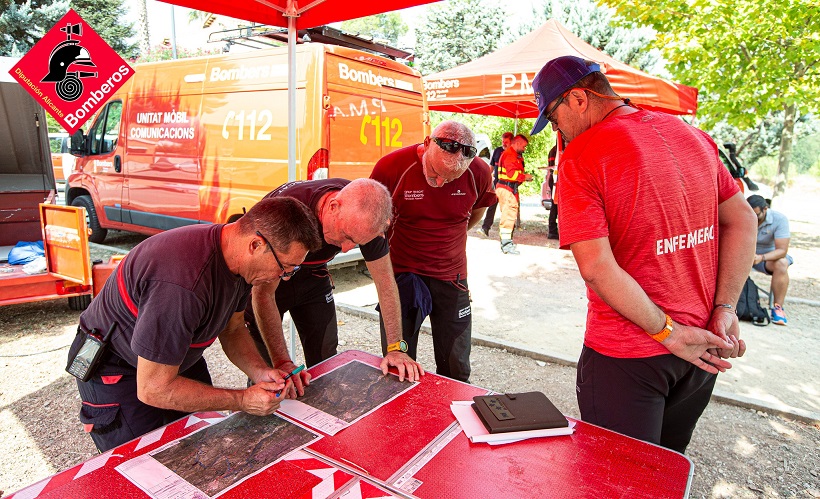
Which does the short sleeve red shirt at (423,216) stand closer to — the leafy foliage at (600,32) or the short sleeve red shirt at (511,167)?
the short sleeve red shirt at (511,167)

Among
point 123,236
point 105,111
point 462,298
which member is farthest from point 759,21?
point 123,236

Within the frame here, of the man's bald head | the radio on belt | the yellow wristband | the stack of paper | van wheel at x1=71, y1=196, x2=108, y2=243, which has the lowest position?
van wheel at x1=71, y1=196, x2=108, y2=243

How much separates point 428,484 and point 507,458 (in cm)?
26

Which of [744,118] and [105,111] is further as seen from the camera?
[744,118]

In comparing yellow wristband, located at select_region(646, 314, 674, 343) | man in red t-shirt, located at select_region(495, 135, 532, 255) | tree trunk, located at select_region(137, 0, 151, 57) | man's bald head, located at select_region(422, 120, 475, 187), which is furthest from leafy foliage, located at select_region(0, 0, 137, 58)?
yellow wristband, located at select_region(646, 314, 674, 343)

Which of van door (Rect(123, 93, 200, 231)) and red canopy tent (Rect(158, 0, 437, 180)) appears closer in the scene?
red canopy tent (Rect(158, 0, 437, 180))

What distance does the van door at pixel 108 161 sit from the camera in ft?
23.0

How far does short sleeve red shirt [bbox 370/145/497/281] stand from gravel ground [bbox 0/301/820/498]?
4.48 feet

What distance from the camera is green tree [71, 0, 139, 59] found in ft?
66.2

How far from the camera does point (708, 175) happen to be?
166cm

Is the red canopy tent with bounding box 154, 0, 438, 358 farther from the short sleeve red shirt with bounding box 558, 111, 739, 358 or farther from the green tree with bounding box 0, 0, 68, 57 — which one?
the green tree with bounding box 0, 0, 68, 57

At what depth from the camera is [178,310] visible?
56.9 inches

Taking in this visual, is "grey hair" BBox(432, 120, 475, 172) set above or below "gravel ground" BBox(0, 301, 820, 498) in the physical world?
above

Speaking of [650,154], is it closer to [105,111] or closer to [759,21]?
[105,111]
